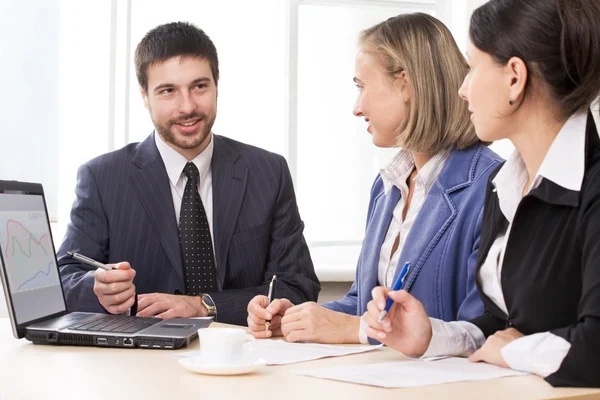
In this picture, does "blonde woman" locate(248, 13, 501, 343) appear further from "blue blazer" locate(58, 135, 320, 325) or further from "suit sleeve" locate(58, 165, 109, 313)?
"suit sleeve" locate(58, 165, 109, 313)

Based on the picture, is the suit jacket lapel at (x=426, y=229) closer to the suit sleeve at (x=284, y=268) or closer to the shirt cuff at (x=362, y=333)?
the shirt cuff at (x=362, y=333)

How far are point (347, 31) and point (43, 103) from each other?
1461 mm

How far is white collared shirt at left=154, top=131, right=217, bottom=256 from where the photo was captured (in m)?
2.45

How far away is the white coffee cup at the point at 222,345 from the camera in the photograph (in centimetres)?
124

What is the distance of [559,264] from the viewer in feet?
4.38

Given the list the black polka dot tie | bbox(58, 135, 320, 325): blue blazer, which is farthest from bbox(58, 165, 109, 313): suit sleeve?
the black polka dot tie

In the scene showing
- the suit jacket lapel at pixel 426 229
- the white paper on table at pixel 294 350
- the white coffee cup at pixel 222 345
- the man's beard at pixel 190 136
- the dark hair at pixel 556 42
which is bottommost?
the white paper on table at pixel 294 350

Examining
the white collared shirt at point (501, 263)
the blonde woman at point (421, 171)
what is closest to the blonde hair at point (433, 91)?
the blonde woman at point (421, 171)

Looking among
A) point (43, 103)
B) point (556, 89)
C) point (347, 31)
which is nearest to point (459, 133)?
point (556, 89)

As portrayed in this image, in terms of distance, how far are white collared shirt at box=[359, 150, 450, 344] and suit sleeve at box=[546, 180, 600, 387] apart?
0.76 meters

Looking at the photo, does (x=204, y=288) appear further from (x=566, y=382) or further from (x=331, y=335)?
(x=566, y=382)

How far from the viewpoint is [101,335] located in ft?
4.91

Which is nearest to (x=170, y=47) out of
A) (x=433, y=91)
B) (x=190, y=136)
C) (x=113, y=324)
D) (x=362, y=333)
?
(x=190, y=136)

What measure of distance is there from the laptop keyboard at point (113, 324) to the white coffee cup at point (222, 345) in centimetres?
35
